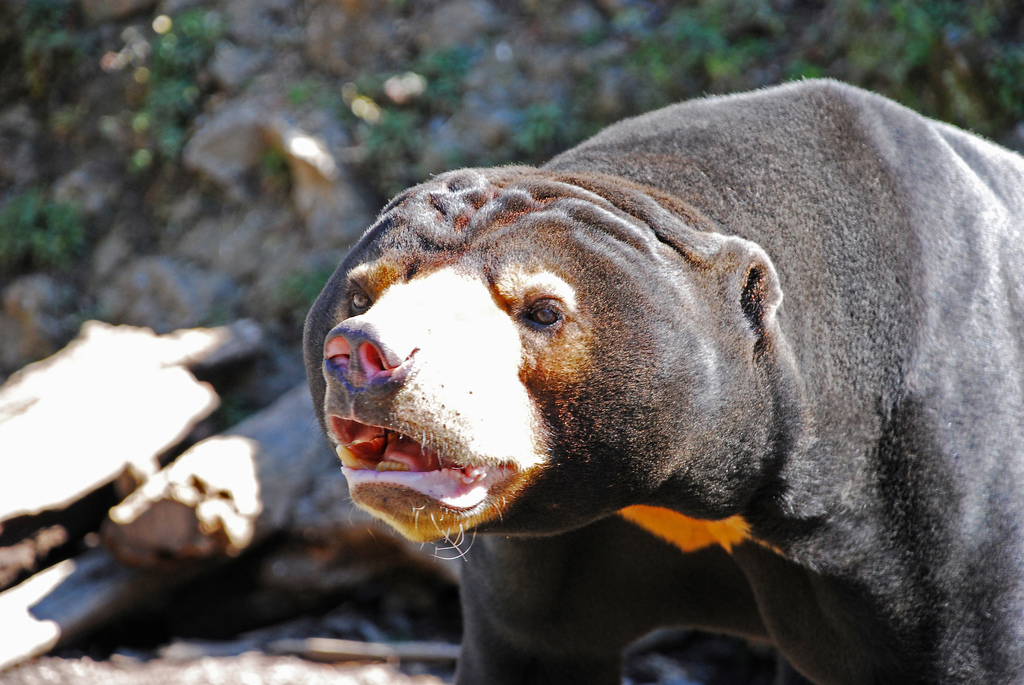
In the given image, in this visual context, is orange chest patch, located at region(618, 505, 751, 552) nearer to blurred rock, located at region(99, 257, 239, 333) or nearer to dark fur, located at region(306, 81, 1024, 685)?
dark fur, located at region(306, 81, 1024, 685)

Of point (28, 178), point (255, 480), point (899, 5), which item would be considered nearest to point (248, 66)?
point (28, 178)

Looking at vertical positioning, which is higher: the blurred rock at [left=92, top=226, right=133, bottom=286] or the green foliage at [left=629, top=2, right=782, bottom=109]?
the green foliage at [left=629, top=2, right=782, bottom=109]

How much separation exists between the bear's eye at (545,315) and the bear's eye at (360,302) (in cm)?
35

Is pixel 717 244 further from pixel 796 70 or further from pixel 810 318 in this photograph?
pixel 796 70

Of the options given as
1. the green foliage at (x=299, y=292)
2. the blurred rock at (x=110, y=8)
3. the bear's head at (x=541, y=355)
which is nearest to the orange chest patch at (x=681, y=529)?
the bear's head at (x=541, y=355)

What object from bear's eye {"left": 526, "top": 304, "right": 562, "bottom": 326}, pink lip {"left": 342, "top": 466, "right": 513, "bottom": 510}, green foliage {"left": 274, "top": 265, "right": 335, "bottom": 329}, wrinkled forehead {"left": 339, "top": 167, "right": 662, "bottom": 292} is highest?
wrinkled forehead {"left": 339, "top": 167, "right": 662, "bottom": 292}

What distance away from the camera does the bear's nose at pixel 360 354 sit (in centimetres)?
168

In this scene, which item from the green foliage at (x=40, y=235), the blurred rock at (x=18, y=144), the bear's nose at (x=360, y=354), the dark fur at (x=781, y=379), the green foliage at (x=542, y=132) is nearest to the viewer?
the bear's nose at (x=360, y=354)

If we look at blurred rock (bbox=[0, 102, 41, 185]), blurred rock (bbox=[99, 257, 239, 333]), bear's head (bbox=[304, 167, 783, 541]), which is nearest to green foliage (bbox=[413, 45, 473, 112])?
blurred rock (bbox=[99, 257, 239, 333])

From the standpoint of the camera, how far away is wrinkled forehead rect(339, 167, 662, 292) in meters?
1.91

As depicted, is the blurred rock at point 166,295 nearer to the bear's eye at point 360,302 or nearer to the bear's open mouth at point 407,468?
the bear's eye at point 360,302

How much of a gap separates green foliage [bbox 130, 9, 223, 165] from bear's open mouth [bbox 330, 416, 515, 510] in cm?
625

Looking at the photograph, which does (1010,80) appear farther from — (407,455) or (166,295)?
(166,295)

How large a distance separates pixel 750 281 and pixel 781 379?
0.77 ft
